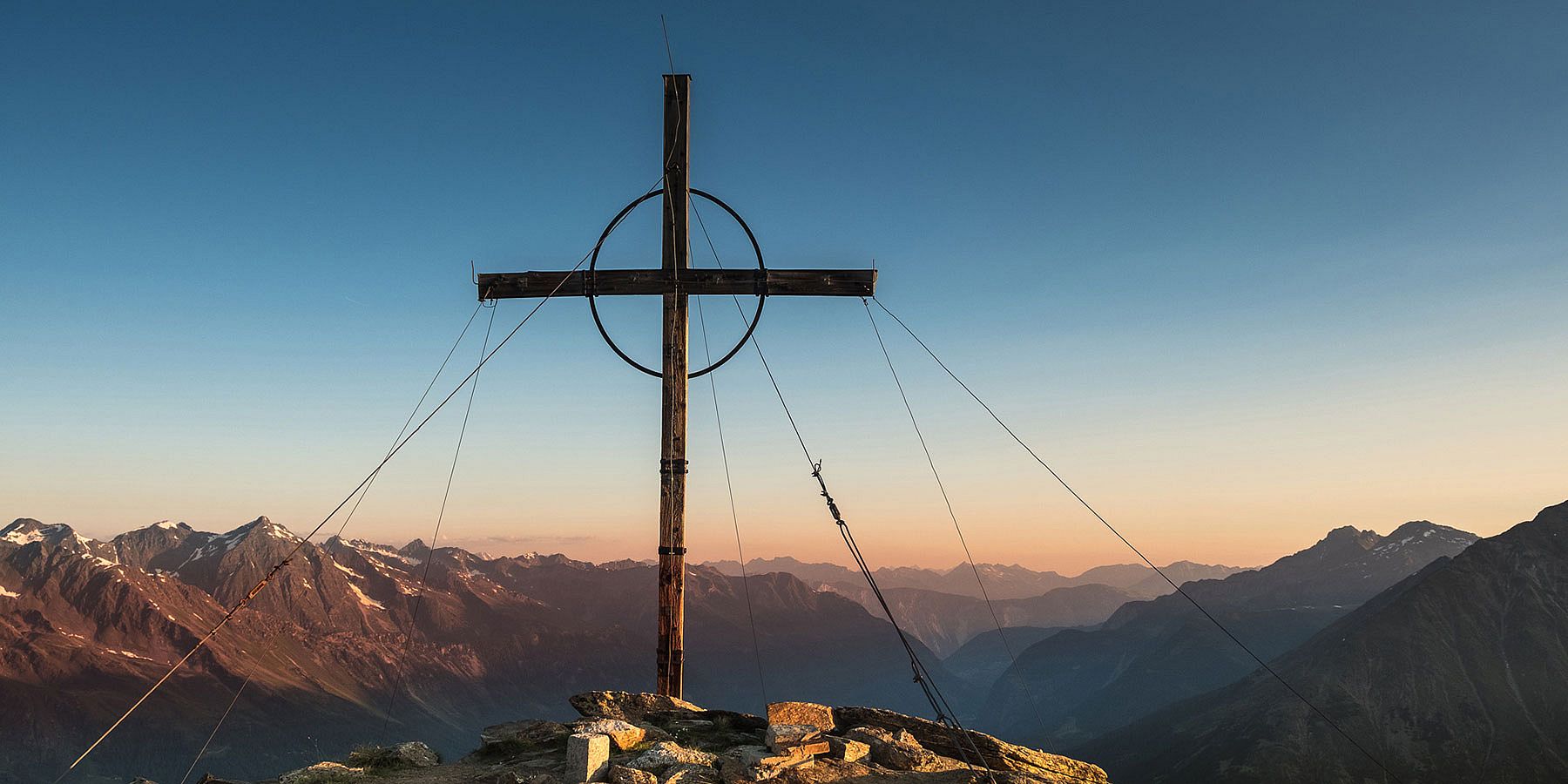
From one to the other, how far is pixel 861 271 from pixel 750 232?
8.10 ft

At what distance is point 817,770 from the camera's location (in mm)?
13914

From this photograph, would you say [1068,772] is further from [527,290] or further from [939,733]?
[527,290]

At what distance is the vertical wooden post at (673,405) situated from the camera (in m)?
17.5

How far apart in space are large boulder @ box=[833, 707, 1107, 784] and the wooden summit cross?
395 cm

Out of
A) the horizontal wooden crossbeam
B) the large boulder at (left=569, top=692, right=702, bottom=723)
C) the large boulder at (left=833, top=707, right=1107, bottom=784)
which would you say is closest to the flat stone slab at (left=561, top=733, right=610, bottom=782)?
the large boulder at (left=569, top=692, right=702, bottom=723)

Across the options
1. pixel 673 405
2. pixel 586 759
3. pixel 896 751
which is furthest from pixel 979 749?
pixel 673 405

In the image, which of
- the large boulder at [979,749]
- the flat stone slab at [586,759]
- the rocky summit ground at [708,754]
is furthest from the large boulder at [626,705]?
the large boulder at [979,749]

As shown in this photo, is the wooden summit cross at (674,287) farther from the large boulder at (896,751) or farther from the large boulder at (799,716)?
the large boulder at (896,751)

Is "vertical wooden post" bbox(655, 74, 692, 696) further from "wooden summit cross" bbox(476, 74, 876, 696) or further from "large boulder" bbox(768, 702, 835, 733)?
"large boulder" bbox(768, 702, 835, 733)

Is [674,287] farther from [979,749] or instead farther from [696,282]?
[979,749]

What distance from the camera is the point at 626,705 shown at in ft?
57.7

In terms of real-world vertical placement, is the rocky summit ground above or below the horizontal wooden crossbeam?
below

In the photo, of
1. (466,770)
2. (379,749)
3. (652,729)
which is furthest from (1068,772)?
(379,749)

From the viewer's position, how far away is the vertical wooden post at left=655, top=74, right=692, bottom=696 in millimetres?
17531
